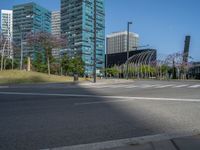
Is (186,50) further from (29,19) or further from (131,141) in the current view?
(131,141)

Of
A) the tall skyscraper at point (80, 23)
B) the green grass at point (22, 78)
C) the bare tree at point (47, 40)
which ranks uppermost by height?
the tall skyscraper at point (80, 23)

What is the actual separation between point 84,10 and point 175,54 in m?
35.8

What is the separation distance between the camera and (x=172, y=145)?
630 centimetres

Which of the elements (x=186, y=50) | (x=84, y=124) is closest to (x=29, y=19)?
(x=186, y=50)

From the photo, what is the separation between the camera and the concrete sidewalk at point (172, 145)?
611 centimetres

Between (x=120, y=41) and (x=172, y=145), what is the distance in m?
127

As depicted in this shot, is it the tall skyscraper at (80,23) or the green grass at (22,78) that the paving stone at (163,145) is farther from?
the tall skyscraper at (80,23)

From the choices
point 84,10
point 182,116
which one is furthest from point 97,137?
point 84,10

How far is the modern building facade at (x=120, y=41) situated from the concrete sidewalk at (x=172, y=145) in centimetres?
11056

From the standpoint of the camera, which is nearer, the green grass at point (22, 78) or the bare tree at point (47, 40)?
the green grass at point (22, 78)

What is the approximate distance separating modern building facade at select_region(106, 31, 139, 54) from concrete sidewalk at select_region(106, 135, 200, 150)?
363 ft

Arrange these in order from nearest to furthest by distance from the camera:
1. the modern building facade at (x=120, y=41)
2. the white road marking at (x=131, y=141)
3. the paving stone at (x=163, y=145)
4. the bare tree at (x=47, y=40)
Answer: the paving stone at (x=163, y=145) < the white road marking at (x=131, y=141) < the bare tree at (x=47, y=40) < the modern building facade at (x=120, y=41)

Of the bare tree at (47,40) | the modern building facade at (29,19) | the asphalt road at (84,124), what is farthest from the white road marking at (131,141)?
the modern building facade at (29,19)

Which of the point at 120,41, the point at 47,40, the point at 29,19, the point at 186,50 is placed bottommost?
the point at 47,40
